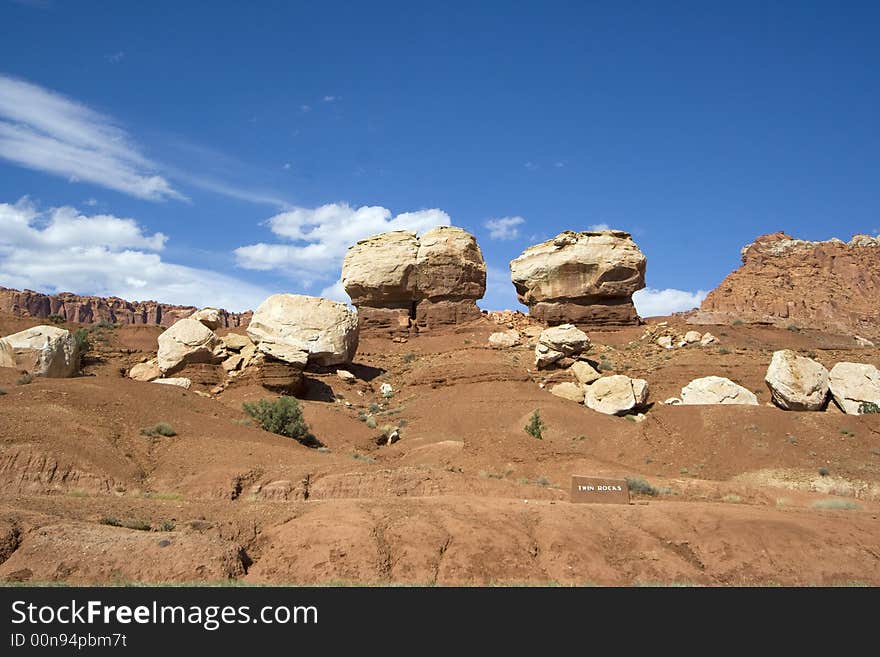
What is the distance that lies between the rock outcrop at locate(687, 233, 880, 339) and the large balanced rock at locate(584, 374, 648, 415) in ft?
112

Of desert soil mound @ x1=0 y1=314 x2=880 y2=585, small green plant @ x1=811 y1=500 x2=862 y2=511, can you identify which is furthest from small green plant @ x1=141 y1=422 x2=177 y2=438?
small green plant @ x1=811 y1=500 x2=862 y2=511

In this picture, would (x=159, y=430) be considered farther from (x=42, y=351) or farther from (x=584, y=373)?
(x=584, y=373)

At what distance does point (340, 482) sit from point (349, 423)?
40.2ft

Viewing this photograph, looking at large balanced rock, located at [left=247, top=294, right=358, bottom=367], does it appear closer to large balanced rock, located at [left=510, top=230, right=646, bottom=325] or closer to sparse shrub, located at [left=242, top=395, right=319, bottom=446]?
sparse shrub, located at [left=242, top=395, right=319, bottom=446]

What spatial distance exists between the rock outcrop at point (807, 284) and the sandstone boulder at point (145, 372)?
43935 millimetres

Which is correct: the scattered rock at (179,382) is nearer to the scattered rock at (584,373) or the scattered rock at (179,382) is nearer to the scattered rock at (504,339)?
the scattered rock at (584,373)

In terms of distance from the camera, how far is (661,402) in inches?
1211

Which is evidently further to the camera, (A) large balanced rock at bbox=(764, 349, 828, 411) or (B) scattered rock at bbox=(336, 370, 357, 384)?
(B) scattered rock at bbox=(336, 370, 357, 384)

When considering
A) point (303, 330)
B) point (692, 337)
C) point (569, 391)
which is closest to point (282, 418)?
point (303, 330)

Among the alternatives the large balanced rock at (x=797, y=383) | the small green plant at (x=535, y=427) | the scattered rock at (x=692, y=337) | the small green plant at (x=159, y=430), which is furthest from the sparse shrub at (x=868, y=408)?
the small green plant at (x=159, y=430)

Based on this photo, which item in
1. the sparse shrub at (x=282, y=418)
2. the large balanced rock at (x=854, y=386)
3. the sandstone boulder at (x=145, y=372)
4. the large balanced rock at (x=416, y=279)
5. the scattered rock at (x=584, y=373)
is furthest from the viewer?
the large balanced rock at (x=416, y=279)

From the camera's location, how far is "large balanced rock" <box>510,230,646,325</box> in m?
47.6

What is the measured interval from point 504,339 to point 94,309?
81.2 meters

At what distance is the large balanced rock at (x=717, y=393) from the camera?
29047 mm
